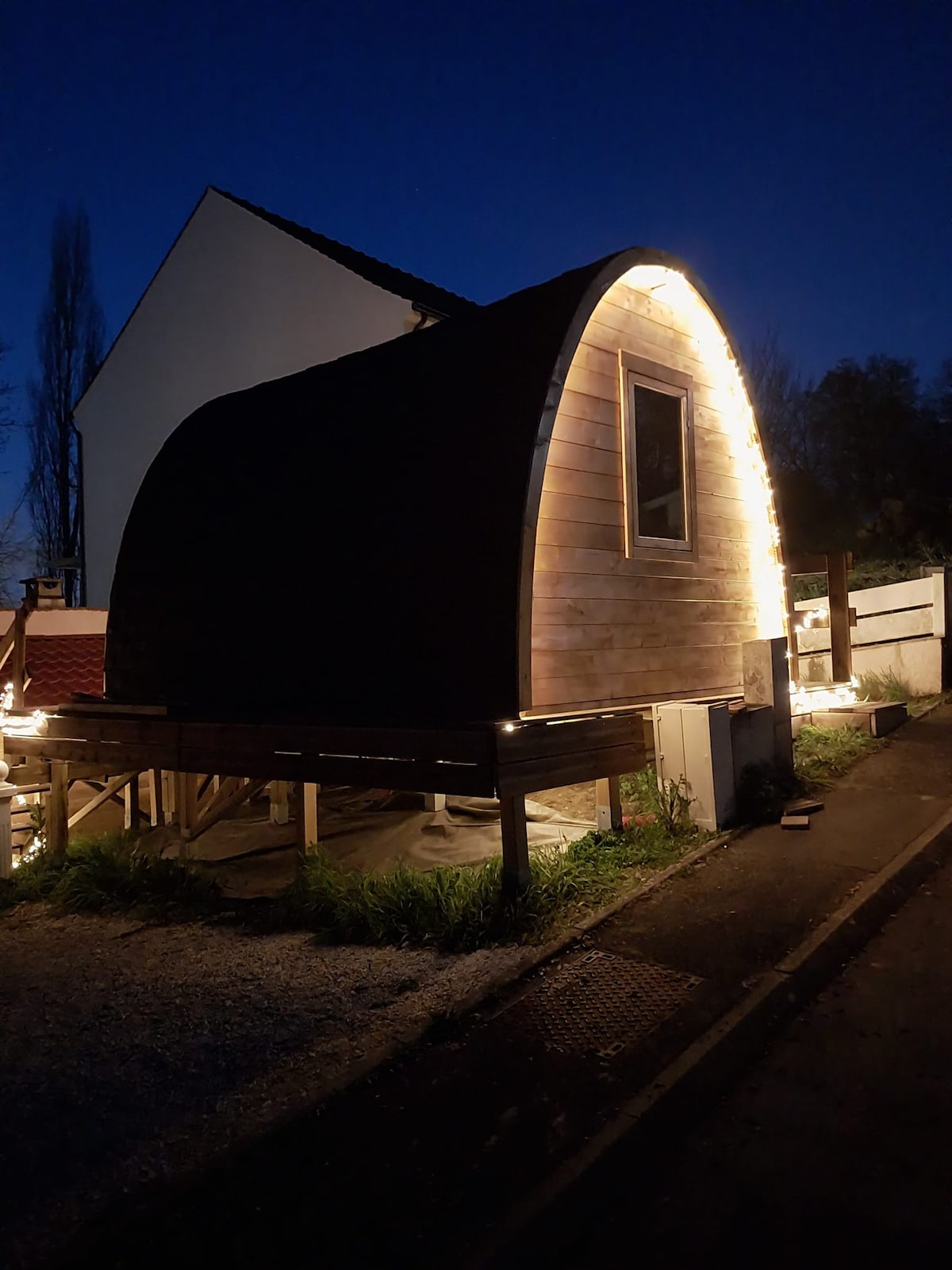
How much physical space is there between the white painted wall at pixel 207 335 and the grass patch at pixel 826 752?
8355mm

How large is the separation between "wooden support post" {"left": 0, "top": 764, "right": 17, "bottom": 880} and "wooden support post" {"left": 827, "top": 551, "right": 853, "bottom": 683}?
351 inches

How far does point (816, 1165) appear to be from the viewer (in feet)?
10.3

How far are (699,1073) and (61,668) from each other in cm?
1033

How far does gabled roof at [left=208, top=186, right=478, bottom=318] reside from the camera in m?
13.8

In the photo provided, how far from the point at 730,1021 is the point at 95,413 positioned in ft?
64.0

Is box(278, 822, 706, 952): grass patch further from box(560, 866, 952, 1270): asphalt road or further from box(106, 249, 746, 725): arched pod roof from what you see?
box(560, 866, 952, 1270): asphalt road

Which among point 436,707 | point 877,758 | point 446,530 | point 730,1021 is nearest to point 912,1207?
point 730,1021

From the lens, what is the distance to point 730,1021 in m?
3.97

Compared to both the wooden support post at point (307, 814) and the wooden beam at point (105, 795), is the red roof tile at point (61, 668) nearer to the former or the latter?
the wooden beam at point (105, 795)

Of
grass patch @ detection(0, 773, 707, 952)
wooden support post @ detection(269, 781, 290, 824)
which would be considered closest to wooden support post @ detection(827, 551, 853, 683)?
grass patch @ detection(0, 773, 707, 952)

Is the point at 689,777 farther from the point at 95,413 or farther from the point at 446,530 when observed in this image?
the point at 95,413

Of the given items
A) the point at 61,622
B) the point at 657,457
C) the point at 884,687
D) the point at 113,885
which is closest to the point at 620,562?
the point at 657,457

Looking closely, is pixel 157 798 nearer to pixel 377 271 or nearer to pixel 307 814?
pixel 307 814

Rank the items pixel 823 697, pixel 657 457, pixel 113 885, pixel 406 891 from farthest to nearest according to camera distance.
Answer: pixel 823 697 < pixel 657 457 < pixel 113 885 < pixel 406 891
